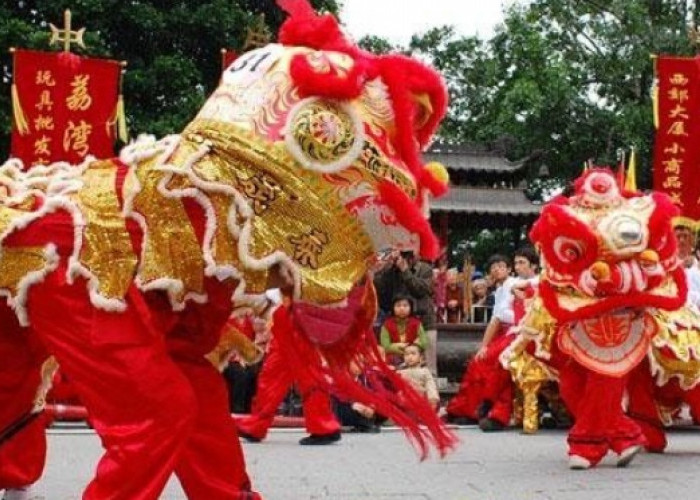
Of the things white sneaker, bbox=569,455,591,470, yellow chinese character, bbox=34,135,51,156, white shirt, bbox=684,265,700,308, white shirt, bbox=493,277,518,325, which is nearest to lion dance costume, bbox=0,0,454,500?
white sneaker, bbox=569,455,591,470

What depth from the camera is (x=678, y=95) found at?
494 inches

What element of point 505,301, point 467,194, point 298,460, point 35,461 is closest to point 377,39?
point 467,194

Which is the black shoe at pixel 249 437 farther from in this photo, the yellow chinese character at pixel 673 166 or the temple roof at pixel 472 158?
the temple roof at pixel 472 158

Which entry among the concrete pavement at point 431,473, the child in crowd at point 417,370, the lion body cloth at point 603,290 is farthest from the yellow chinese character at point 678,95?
the lion body cloth at point 603,290

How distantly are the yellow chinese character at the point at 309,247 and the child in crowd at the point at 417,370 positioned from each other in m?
5.04

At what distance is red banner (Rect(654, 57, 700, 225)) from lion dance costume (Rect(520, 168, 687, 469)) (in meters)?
6.24

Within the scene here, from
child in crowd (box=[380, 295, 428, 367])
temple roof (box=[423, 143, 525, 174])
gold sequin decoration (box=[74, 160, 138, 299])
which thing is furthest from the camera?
temple roof (box=[423, 143, 525, 174])

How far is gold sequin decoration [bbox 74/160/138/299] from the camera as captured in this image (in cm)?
332

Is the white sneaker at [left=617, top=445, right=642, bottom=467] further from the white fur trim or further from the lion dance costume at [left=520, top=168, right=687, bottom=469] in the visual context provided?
the white fur trim

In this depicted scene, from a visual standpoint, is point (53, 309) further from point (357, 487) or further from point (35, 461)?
point (357, 487)

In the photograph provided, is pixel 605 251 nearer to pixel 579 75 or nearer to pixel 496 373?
pixel 496 373

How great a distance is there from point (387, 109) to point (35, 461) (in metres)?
1.77

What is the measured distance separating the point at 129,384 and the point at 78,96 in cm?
966

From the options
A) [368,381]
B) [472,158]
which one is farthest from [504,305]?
[472,158]
